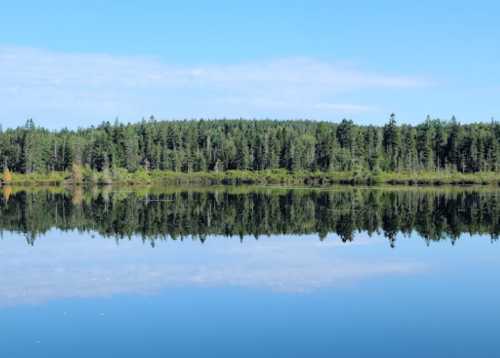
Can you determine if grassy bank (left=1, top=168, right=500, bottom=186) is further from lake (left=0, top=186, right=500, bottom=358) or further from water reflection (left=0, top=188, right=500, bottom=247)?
lake (left=0, top=186, right=500, bottom=358)

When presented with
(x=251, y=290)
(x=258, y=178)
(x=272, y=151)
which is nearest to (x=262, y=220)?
(x=251, y=290)

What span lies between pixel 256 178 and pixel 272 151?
1118 cm

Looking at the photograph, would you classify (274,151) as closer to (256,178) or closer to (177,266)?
(256,178)

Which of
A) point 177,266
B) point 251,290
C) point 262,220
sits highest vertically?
point 251,290

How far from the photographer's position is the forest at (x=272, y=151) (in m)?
122

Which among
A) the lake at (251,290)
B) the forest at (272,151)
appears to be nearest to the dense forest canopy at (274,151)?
the forest at (272,151)

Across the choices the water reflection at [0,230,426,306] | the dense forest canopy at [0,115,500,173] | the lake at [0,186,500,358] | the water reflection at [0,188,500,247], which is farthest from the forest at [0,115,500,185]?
the water reflection at [0,230,426,306]

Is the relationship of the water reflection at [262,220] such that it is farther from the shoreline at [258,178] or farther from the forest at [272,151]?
the forest at [272,151]

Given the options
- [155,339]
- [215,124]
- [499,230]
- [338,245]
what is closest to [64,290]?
[155,339]

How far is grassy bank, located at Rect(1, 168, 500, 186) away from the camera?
10856 cm

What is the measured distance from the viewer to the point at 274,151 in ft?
438

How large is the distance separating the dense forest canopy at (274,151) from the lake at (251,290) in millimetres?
88047

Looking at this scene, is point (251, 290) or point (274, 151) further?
point (274, 151)

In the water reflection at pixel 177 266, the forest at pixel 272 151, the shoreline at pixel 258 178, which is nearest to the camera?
the water reflection at pixel 177 266
